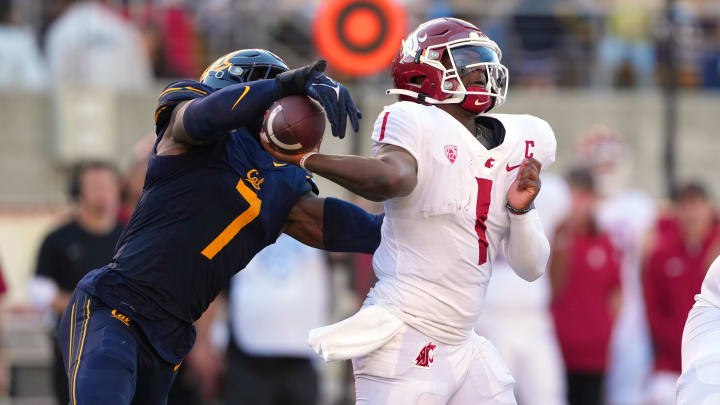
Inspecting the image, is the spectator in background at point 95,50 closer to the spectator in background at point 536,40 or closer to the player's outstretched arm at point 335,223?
the spectator in background at point 536,40

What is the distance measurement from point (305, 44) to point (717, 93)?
14.0ft

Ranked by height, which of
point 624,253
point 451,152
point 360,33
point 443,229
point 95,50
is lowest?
point 624,253

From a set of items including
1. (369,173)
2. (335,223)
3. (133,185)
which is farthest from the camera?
(133,185)

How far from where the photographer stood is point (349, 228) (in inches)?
214

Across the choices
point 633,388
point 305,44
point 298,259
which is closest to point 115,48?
point 305,44

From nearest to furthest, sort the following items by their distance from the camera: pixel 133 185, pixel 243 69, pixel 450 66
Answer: pixel 450 66 < pixel 243 69 < pixel 133 185

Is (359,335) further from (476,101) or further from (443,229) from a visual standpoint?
(476,101)

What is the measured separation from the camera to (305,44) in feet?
42.7

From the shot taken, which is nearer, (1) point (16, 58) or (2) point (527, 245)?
(2) point (527, 245)

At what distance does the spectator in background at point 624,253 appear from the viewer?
32.4ft

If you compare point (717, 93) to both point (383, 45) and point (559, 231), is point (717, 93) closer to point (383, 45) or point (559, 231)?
point (559, 231)

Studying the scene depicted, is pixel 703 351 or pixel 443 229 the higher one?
pixel 443 229

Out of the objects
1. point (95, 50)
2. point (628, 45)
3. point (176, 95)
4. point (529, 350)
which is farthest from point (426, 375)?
point (628, 45)

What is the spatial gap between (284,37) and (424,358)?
8.63 metres
